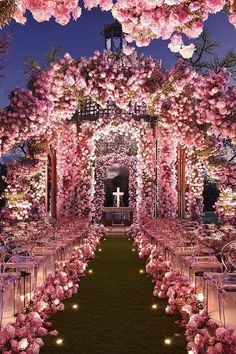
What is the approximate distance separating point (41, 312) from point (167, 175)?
10.2 metres

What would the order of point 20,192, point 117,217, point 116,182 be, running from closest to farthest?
point 20,192
point 117,217
point 116,182

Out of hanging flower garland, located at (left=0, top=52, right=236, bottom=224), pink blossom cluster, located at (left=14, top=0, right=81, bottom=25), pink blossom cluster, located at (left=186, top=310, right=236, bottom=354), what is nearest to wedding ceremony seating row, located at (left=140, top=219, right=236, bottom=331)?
pink blossom cluster, located at (left=186, top=310, right=236, bottom=354)

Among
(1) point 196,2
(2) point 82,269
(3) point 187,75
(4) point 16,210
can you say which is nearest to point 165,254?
(2) point 82,269

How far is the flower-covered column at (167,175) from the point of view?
16188mm

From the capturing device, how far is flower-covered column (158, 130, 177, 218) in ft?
53.1

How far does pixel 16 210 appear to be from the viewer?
14.6m

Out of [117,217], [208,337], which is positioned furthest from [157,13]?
[117,217]

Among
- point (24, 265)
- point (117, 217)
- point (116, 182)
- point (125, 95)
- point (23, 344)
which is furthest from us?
point (116, 182)

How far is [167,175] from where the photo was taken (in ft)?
53.1

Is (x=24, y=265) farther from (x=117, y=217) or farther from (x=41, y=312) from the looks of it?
(x=117, y=217)

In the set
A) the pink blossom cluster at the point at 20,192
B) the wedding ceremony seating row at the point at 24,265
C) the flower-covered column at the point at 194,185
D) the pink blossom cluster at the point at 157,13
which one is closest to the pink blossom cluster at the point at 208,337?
the wedding ceremony seating row at the point at 24,265

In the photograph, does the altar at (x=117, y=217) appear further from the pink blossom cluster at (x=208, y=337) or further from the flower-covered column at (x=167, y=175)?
the pink blossom cluster at (x=208, y=337)

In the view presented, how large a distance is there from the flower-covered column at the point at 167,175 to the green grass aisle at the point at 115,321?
639 centimetres

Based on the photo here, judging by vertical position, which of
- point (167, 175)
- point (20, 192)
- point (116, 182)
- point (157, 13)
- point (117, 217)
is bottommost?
point (117, 217)
